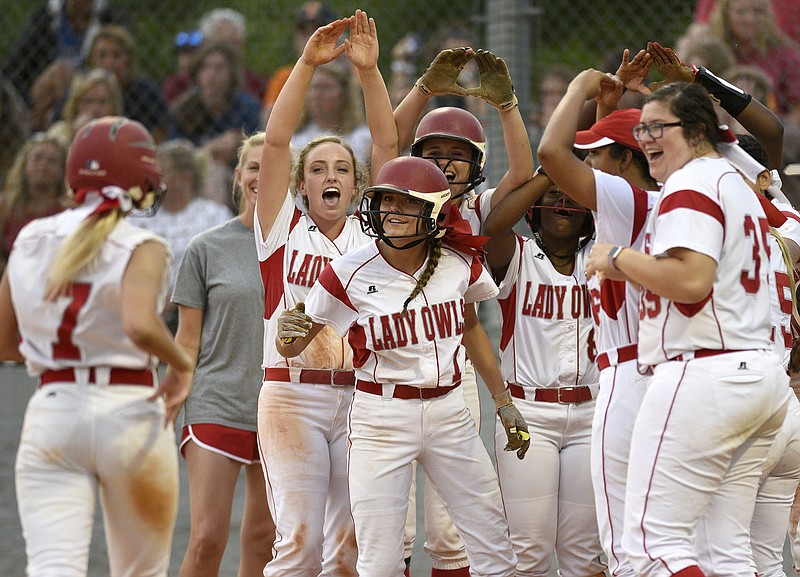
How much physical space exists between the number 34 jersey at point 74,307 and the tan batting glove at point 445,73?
5.23ft

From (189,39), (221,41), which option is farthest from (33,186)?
(189,39)

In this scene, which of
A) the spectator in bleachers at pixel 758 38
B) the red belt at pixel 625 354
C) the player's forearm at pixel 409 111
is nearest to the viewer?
the red belt at pixel 625 354

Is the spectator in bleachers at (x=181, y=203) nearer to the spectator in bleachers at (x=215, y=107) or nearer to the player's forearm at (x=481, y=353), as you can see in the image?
the spectator in bleachers at (x=215, y=107)

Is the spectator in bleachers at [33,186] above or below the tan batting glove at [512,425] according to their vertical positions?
above

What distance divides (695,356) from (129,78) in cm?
550

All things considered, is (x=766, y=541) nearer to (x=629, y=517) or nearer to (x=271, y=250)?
(x=629, y=517)

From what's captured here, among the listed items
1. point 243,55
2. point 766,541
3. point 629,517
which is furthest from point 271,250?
point 243,55

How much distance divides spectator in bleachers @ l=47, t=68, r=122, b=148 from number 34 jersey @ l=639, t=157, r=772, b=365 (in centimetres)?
493

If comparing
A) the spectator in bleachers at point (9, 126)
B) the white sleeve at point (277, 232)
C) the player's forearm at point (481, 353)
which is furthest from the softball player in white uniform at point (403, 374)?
the spectator in bleachers at point (9, 126)

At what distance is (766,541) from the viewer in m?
4.09

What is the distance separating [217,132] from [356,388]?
403cm

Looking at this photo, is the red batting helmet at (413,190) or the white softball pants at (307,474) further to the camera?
the white softball pants at (307,474)

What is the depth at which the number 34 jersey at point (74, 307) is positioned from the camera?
3.23 metres

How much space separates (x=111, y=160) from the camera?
3.34m
